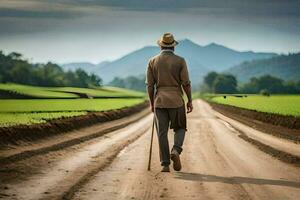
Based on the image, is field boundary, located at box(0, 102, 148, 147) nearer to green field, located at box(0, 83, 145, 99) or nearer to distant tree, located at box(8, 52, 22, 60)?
green field, located at box(0, 83, 145, 99)

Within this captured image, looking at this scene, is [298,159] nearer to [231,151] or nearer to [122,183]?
[231,151]

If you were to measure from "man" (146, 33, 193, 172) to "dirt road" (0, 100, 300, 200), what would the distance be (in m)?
0.64

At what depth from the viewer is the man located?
11961mm

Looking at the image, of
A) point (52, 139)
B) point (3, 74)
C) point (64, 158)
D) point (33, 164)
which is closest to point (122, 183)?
point (33, 164)

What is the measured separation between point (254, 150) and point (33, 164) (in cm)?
632

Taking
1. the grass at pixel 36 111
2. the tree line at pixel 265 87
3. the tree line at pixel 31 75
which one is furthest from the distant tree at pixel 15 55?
the grass at pixel 36 111

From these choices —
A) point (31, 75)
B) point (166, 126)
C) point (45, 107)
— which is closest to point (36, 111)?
point (45, 107)

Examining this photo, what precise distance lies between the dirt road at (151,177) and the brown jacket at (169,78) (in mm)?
1331

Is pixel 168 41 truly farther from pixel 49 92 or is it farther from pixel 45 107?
pixel 49 92

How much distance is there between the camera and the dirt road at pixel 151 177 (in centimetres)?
909

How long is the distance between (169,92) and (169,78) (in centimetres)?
27

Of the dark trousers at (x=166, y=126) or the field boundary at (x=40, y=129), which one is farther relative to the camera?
the field boundary at (x=40, y=129)

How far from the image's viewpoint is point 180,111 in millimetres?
11977

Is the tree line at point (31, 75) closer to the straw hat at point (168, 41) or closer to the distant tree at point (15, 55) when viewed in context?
the distant tree at point (15, 55)
